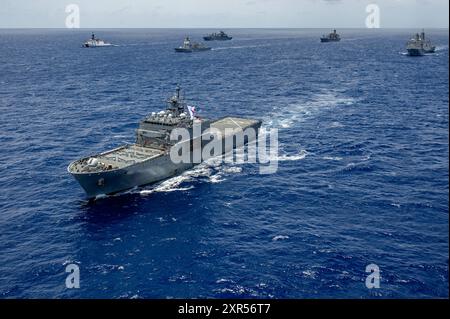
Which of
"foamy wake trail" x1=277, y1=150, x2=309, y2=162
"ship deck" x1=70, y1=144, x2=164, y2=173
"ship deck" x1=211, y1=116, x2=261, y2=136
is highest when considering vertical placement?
"ship deck" x1=211, y1=116, x2=261, y2=136

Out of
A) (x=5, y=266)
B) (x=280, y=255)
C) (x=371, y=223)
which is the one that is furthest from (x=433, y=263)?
(x=5, y=266)

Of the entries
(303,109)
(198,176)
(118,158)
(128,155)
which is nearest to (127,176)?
(118,158)

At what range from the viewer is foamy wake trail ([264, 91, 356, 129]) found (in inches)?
4516

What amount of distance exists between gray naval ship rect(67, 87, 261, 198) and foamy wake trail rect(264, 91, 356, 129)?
26275mm

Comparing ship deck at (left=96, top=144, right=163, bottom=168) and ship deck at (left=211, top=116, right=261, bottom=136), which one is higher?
ship deck at (left=211, top=116, right=261, bottom=136)

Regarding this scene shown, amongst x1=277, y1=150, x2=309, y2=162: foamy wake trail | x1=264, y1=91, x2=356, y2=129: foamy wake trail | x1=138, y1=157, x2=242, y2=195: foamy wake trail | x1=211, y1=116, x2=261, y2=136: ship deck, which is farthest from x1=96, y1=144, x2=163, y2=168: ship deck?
x1=264, y1=91, x2=356, y2=129: foamy wake trail

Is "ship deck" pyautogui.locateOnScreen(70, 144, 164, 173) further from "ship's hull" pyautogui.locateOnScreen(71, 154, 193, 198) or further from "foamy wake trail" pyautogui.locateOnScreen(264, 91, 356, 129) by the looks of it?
"foamy wake trail" pyautogui.locateOnScreen(264, 91, 356, 129)

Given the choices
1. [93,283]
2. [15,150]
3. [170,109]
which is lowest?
[93,283]

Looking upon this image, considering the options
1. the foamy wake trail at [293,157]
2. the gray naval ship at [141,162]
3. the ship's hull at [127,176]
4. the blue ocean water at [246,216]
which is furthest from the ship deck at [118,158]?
the foamy wake trail at [293,157]

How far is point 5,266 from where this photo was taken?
51.0 metres

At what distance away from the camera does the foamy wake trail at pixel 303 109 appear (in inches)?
4516

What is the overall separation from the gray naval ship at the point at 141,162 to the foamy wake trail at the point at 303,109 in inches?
1034
